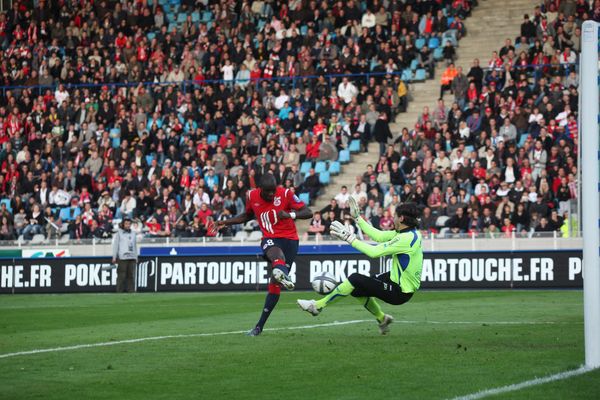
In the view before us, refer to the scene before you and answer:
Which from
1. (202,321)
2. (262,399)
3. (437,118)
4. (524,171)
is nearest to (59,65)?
(437,118)

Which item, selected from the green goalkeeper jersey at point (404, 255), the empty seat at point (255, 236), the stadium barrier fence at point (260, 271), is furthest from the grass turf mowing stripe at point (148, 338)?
the empty seat at point (255, 236)

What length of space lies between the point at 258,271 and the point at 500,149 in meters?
7.96

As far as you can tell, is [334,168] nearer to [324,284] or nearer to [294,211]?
[294,211]

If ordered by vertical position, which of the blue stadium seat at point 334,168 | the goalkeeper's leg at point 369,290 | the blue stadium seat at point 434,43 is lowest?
the goalkeeper's leg at point 369,290

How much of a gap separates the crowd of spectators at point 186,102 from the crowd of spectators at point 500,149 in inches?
100

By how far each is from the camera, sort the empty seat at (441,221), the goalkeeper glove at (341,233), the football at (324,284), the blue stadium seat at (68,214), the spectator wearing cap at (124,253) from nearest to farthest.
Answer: the goalkeeper glove at (341,233), the football at (324,284), the spectator wearing cap at (124,253), the empty seat at (441,221), the blue stadium seat at (68,214)

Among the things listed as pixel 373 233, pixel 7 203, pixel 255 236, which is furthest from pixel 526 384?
pixel 7 203

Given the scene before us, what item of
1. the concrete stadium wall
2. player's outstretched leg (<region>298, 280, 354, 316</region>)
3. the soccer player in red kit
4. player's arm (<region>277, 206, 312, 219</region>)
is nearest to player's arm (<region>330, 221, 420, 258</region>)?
player's outstretched leg (<region>298, 280, 354, 316</region>)

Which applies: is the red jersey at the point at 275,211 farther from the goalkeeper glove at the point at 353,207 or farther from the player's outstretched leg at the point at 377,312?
the goalkeeper glove at the point at 353,207

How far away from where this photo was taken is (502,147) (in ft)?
103

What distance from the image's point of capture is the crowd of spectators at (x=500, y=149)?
2941cm

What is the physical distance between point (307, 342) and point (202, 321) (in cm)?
459

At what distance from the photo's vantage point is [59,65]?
4306 cm

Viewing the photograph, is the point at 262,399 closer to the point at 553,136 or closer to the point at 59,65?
the point at 553,136
